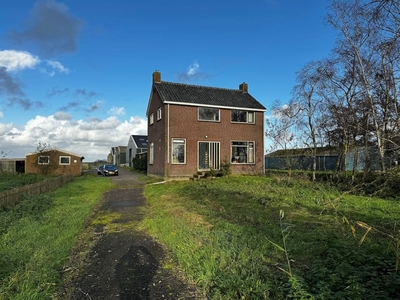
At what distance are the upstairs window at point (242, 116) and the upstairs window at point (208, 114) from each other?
1.40 meters

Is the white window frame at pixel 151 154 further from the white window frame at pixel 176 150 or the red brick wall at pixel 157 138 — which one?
the white window frame at pixel 176 150

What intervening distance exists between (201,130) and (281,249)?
1787cm

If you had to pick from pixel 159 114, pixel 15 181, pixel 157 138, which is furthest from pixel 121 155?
pixel 15 181

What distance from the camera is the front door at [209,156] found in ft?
69.3

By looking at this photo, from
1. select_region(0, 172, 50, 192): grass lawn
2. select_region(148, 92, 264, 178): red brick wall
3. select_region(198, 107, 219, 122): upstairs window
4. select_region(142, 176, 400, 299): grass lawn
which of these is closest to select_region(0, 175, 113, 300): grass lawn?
select_region(142, 176, 400, 299): grass lawn

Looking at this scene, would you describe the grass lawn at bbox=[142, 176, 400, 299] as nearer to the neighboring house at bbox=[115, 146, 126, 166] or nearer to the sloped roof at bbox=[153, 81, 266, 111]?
the sloped roof at bbox=[153, 81, 266, 111]

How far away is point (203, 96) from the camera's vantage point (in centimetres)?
2212

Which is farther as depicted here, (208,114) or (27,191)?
(208,114)

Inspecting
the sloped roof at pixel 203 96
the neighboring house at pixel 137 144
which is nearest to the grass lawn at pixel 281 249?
the sloped roof at pixel 203 96

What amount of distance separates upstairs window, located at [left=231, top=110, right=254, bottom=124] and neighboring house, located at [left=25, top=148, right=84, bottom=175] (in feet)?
59.4

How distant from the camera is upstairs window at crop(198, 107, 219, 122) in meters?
21.2

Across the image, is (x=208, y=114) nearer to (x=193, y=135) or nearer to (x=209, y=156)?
(x=193, y=135)

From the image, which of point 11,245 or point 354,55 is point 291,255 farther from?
point 354,55

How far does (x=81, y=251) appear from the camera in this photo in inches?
214
